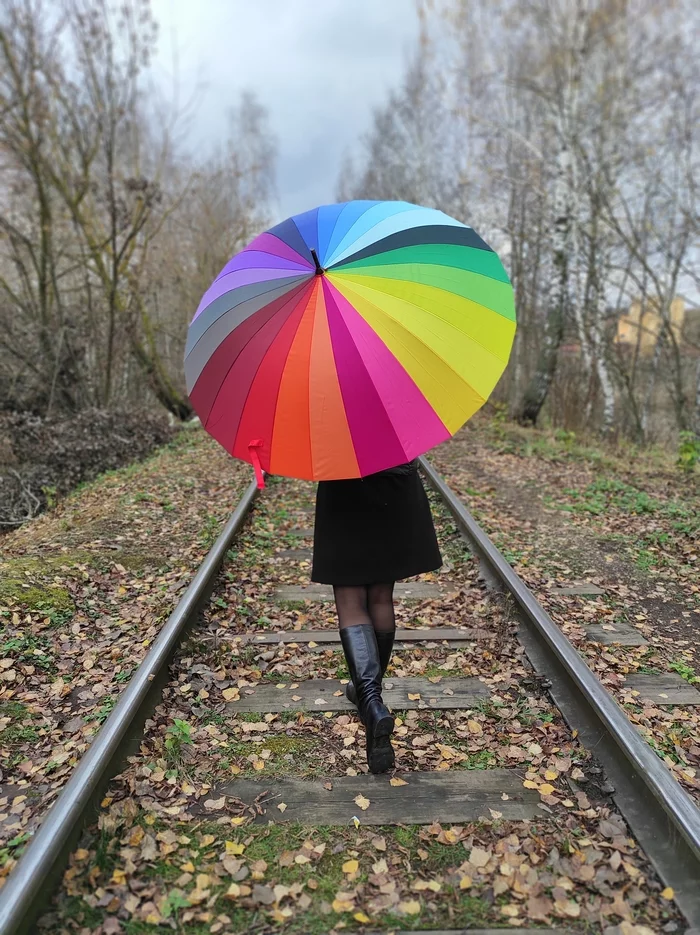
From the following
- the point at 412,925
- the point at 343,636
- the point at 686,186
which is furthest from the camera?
the point at 686,186

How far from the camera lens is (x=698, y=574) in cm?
554

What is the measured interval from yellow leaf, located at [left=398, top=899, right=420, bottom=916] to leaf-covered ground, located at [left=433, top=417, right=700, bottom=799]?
140cm

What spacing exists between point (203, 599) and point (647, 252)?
15.7 m

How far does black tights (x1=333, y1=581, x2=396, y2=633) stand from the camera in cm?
319

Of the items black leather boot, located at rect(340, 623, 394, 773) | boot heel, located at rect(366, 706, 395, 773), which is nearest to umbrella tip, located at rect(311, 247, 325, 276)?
black leather boot, located at rect(340, 623, 394, 773)

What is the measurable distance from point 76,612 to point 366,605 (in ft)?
8.87

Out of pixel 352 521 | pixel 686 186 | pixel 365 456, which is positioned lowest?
pixel 352 521

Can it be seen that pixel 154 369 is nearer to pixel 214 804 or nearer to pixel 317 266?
pixel 214 804

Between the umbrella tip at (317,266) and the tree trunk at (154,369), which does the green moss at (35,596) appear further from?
the tree trunk at (154,369)

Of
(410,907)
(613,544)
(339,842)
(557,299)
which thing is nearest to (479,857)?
(410,907)

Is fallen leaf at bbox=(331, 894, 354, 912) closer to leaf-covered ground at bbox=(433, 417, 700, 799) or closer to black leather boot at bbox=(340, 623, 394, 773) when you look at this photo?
black leather boot at bbox=(340, 623, 394, 773)

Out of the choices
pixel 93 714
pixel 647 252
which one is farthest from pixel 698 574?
pixel 647 252

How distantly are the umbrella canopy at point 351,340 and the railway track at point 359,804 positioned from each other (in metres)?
1.60

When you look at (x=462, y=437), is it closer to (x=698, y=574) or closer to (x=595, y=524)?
(x=595, y=524)
